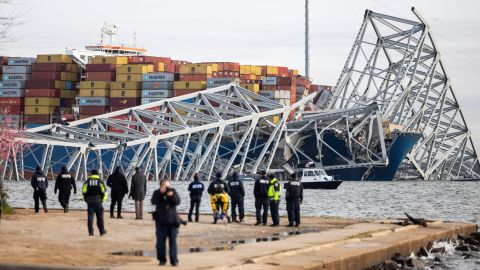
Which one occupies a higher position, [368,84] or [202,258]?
[368,84]

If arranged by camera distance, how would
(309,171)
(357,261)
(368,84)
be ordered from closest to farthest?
1. (357,261)
2. (309,171)
3. (368,84)

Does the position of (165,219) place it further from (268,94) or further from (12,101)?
(12,101)

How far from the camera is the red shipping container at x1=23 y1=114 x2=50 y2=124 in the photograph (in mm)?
144000

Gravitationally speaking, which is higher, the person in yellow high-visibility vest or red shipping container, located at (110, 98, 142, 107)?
red shipping container, located at (110, 98, 142, 107)

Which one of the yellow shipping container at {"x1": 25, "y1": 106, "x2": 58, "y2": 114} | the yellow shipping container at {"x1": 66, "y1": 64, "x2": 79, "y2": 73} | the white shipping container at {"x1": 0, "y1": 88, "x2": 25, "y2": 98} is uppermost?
the yellow shipping container at {"x1": 66, "y1": 64, "x2": 79, "y2": 73}

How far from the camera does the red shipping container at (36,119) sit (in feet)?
472

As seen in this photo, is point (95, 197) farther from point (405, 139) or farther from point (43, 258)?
point (405, 139)

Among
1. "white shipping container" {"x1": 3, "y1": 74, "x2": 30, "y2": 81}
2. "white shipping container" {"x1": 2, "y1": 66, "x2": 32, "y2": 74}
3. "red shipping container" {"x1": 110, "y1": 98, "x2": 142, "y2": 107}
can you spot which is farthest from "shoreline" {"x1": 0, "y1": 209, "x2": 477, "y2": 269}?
"white shipping container" {"x1": 2, "y1": 66, "x2": 32, "y2": 74}

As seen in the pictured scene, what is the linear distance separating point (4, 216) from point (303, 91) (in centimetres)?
11205

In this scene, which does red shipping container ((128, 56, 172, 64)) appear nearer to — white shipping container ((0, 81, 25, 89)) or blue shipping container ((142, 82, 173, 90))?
blue shipping container ((142, 82, 173, 90))

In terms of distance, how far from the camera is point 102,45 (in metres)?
161

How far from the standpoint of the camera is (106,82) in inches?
5802

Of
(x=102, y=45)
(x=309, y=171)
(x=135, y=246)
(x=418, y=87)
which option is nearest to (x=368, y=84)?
(x=418, y=87)

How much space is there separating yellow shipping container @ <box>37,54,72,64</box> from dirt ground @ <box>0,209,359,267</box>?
379 ft
